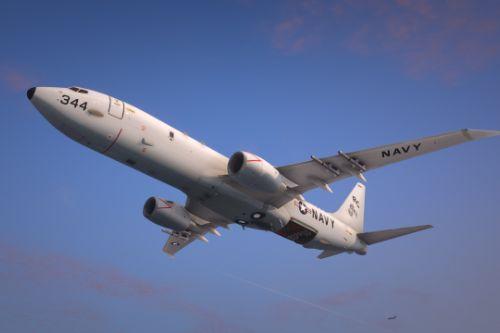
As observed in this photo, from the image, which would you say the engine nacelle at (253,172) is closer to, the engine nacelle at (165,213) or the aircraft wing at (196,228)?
the aircraft wing at (196,228)

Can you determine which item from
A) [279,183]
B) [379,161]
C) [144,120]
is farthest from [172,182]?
[379,161]

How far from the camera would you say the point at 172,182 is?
28.4 metres

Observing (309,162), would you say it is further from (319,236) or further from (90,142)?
(90,142)

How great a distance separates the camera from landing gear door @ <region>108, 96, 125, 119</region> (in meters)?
25.9

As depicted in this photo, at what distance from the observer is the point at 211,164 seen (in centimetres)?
2850

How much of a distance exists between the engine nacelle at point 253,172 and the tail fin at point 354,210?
Result: 13.4 meters

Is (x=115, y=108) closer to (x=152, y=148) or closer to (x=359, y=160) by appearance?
(x=152, y=148)

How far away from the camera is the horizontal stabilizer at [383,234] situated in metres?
33.8

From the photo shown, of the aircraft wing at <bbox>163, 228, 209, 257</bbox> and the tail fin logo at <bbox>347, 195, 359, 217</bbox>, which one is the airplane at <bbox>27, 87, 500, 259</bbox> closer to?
the aircraft wing at <bbox>163, 228, 209, 257</bbox>

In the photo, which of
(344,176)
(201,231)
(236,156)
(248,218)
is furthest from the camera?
(201,231)

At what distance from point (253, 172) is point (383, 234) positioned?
48.9 feet

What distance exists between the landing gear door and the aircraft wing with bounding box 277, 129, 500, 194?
973 centimetres

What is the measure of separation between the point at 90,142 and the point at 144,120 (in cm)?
313

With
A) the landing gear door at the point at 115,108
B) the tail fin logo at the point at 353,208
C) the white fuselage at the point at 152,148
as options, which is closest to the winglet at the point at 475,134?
the white fuselage at the point at 152,148
